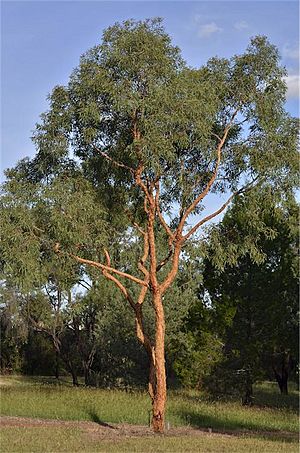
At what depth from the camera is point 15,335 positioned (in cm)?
4406

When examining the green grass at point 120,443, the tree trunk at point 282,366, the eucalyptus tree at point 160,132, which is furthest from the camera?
the tree trunk at point 282,366

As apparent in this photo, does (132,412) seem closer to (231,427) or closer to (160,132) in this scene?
(231,427)

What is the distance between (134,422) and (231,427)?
2721 millimetres

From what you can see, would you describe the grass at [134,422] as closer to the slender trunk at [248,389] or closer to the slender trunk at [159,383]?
the slender trunk at [159,383]

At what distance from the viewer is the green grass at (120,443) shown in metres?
11.5

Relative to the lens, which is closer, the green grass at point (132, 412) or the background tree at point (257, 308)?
the green grass at point (132, 412)

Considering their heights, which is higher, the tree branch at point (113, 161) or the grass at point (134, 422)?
the tree branch at point (113, 161)

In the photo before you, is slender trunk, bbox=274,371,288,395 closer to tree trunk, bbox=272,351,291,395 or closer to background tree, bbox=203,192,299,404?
tree trunk, bbox=272,351,291,395

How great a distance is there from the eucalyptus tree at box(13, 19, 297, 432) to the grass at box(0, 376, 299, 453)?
2301 millimetres

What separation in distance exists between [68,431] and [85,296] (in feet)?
68.0

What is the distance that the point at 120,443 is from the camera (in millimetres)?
12719

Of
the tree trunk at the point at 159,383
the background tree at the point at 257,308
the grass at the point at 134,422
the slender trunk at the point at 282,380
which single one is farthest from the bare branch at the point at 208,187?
the slender trunk at the point at 282,380

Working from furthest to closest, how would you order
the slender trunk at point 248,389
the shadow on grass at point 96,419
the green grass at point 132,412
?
the slender trunk at point 248,389
the green grass at point 132,412
the shadow on grass at point 96,419

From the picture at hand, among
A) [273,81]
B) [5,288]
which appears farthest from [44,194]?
[5,288]
